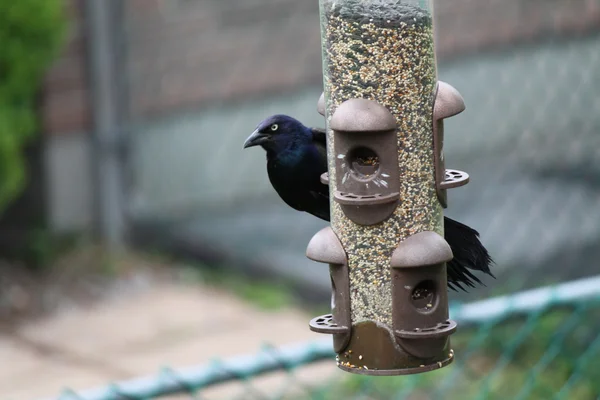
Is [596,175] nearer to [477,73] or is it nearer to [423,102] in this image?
[477,73]

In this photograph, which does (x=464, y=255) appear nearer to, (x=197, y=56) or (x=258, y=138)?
(x=258, y=138)

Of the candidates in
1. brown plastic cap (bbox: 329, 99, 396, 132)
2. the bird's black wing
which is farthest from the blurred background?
brown plastic cap (bbox: 329, 99, 396, 132)

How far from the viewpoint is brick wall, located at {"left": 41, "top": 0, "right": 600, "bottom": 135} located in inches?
235

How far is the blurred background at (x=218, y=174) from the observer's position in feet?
15.2

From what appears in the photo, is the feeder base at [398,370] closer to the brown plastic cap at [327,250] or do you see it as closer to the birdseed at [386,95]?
the birdseed at [386,95]

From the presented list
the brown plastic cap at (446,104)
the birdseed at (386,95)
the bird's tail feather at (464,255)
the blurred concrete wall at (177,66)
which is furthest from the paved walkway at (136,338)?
the brown plastic cap at (446,104)

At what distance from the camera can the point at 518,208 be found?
4.94m

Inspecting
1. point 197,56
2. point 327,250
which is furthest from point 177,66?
Answer: point 327,250

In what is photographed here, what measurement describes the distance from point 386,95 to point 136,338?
3549mm

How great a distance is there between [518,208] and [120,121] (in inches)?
109

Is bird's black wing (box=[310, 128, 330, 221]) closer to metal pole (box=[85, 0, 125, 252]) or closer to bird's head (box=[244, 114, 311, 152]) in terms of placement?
bird's head (box=[244, 114, 311, 152])

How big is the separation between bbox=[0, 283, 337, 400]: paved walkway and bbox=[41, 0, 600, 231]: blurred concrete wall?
98 cm

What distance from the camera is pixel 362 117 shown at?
198 cm

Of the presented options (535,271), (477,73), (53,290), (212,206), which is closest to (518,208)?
(535,271)
